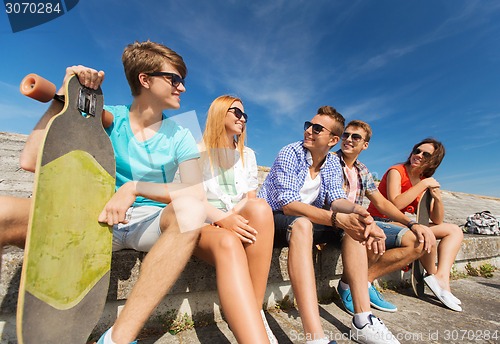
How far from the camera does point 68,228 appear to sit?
1.28 m

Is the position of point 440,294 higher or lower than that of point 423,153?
lower

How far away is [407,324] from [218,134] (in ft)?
6.87

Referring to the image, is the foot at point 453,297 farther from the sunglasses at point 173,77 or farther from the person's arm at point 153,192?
the sunglasses at point 173,77

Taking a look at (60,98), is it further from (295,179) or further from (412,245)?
(412,245)

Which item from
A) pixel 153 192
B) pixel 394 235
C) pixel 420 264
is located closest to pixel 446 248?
pixel 420 264

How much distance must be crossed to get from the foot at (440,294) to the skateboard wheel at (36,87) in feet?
11.0

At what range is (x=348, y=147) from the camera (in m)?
3.12

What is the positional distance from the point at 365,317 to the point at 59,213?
6.27 feet

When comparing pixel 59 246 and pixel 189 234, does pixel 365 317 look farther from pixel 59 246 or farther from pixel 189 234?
pixel 59 246

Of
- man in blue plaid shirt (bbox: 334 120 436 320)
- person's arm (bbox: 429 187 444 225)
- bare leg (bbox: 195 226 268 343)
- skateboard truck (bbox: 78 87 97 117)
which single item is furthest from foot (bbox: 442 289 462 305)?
skateboard truck (bbox: 78 87 97 117)

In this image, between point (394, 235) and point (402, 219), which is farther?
point (402, 219)

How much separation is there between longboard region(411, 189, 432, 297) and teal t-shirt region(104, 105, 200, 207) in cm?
251

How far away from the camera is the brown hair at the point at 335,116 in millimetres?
2696

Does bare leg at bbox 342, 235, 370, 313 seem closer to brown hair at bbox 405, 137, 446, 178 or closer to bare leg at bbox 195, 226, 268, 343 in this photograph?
bare leg at bbox 195, 226, 268, 343
